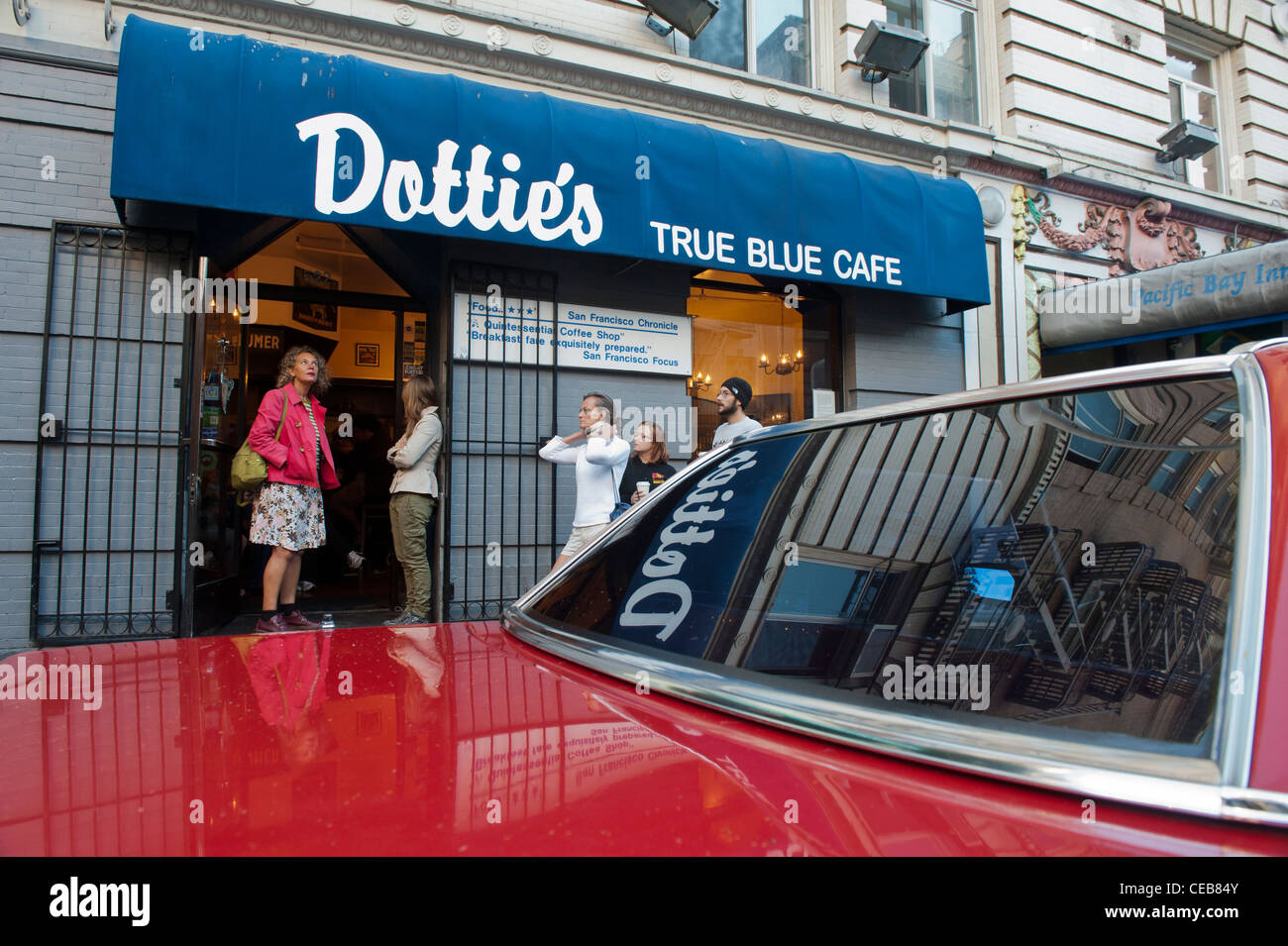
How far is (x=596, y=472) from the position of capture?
5352 mm

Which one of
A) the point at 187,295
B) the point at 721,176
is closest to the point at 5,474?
the point at 187,295

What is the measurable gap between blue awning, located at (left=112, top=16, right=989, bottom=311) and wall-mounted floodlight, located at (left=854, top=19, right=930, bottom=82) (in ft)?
4.69

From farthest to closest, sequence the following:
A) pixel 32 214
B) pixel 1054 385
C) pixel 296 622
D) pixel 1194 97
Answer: pixel 1194 97 < pixel 296 622 < pixel 32 214 < pixel 1054 385

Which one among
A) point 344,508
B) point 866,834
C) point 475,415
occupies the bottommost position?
point 866,834

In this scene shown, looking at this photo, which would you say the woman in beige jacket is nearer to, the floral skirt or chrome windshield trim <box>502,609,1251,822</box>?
the floral skirt

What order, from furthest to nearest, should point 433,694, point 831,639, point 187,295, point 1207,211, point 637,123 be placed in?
point 1207,211 → point 637,123 → point 187,295 → point 831,639 → point 433,694

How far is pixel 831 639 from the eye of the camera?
161 cm

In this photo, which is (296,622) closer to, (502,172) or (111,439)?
(111,439)

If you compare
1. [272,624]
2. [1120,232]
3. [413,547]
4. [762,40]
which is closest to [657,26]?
[762,40]

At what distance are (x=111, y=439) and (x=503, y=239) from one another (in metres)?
3.03

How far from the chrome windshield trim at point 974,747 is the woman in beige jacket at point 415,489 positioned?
4.49m

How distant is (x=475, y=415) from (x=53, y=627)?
10.3ft

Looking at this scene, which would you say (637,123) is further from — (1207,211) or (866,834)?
(1207,211)
